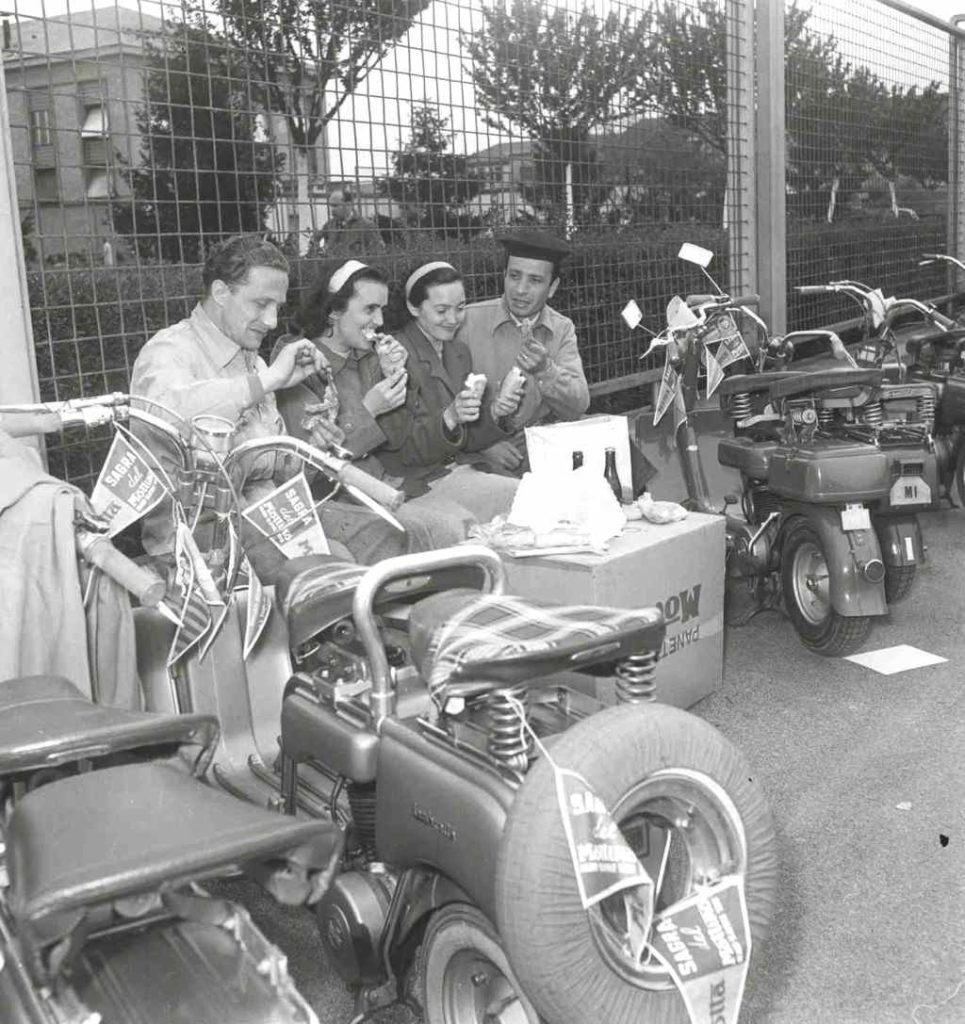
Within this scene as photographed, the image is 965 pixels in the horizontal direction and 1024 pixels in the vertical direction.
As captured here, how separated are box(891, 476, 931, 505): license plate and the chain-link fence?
1.79 metres

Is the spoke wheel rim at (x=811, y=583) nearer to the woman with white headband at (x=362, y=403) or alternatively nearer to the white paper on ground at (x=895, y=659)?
the white paper on ground at (x=895, y=659)

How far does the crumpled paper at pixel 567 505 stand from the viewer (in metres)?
3.65

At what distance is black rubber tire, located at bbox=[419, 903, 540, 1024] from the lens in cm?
189

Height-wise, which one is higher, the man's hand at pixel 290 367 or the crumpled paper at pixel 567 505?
the man's hand at pixel 290 367

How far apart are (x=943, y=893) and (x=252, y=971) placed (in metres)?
1.83

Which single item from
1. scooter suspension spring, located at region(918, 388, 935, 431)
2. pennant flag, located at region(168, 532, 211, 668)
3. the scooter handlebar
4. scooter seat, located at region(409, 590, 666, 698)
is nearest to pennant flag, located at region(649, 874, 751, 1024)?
scooter seat, located at region(409, 590, 666, 698)

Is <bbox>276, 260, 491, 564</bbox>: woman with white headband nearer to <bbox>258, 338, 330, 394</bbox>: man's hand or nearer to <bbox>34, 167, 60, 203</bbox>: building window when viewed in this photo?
<bbox>258, 338, 330, 394</bbox>: man's hand

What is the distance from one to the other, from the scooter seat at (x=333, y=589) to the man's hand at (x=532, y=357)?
82.3 inches

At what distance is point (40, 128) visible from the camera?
11.5 feet

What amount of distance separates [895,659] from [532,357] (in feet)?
5.61

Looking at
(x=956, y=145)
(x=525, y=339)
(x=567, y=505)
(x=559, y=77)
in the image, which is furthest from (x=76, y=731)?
(x=956, y=145)

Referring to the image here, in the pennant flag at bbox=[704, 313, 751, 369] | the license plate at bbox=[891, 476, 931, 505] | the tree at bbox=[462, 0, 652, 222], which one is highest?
the tree at bbox=[462, 0, 652, 222]

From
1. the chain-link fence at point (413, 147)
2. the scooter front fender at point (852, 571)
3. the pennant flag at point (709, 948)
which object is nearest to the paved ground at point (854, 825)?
the pennant flag at point (709, 948)

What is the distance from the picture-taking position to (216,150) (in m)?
3.99
